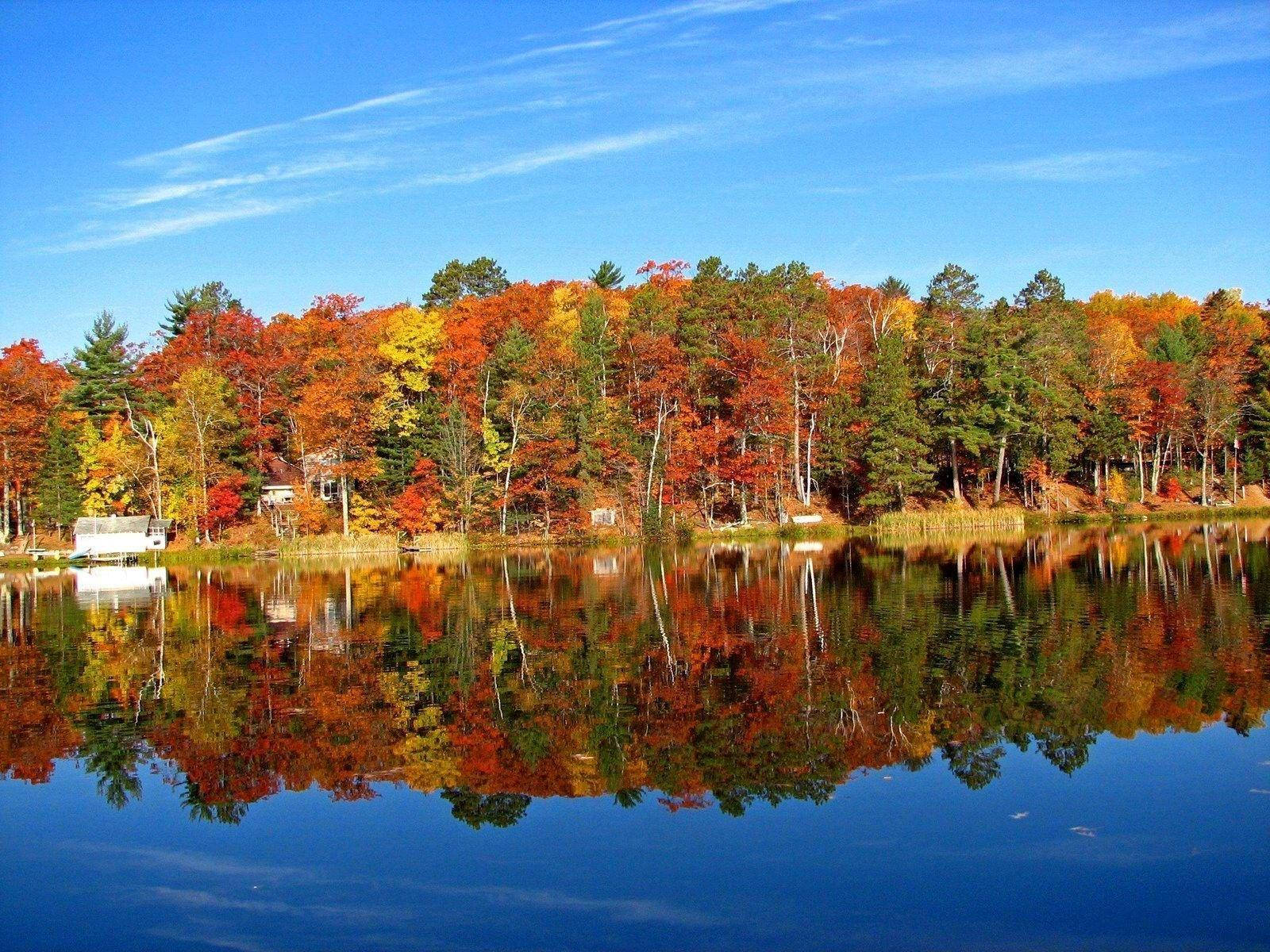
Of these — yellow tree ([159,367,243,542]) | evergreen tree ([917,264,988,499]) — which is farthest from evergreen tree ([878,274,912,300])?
yellow tree ([159,367,243,542])

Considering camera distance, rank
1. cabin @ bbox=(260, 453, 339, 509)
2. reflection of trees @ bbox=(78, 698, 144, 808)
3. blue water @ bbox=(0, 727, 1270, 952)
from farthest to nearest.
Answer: cabin @ bbox=(260, 453, 339, 509) < reflection of trees @ bbox=(78, 698, 144, 808) < blue water @ bbox=(0, 727, 1270, 952)

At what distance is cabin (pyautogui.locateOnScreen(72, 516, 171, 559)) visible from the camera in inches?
2170

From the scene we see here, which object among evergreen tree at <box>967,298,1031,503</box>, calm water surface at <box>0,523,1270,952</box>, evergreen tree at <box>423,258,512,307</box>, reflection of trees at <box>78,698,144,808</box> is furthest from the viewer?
evergreen tree at <box>423,258,512,307</box>

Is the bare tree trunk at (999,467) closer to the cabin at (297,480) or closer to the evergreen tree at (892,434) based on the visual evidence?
the evergreen tree at (892,434)

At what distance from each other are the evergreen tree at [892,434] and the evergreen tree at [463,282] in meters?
33.4

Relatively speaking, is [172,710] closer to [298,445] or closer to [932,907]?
[932,907]

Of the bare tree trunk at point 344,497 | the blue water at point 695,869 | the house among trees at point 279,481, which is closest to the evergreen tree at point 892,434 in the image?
the bare tree trunk at point 344,497

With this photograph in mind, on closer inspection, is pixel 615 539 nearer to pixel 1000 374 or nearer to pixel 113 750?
pixel 1000 374

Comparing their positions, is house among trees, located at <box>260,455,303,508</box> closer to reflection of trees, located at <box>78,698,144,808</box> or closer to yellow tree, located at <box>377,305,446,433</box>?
yellow tree, located at <box>377,305,446,433</box>

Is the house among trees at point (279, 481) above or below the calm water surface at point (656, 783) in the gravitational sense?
above

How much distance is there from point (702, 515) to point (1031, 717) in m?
46.0

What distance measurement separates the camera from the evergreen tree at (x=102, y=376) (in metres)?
62.5

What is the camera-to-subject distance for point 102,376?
209 feet

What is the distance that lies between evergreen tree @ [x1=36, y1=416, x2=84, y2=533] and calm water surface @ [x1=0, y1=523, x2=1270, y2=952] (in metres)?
38.9
